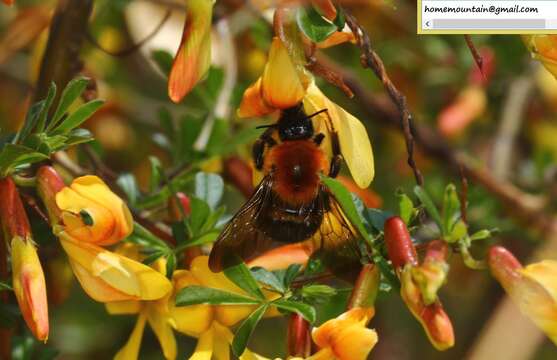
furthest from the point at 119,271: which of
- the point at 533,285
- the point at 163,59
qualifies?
the point at 163,59

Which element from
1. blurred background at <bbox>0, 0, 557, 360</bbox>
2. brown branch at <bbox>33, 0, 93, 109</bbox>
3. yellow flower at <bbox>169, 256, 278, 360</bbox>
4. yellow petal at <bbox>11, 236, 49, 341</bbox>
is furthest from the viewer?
A: blurred background at <bbox>0, 0, 557, 360</bbox>

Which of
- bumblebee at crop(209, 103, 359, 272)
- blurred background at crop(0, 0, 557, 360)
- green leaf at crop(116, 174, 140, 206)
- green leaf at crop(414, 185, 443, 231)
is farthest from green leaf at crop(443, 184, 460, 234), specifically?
blurred background at crop(0, 0, 557, 360)

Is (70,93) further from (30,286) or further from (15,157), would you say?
(30,286)

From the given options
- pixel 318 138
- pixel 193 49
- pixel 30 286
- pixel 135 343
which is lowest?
pixel 135 343

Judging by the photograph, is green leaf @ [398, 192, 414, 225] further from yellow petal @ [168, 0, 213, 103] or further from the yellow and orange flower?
yellow petal @ [168, 0, 213, 103]

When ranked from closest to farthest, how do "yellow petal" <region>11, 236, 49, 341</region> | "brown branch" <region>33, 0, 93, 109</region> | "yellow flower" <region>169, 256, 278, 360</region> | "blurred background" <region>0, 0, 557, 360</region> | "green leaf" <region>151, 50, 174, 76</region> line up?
1. "yellow petal" <region>11, 236, 49, 341</region>
2. "yellow flower" <region>169, 256, 278, 360</region>
3. "brown branch" <region>33, 0, 93, 109</region>
4. "green leaf" <region>151, 50, 174, 76</region>
5. "blurred background" <region>0, 0, 557, 360</region>

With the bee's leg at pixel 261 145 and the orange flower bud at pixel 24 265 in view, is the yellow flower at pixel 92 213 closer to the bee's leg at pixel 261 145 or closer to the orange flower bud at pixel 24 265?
the orange flower bud at pixel 24 265
